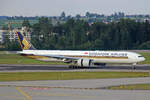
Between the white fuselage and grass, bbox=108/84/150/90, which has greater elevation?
the white fuselage

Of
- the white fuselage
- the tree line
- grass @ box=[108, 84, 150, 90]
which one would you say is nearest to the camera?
grass @ box=[108, 84, 150, 90]

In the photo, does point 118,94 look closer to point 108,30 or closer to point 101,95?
point 101,95

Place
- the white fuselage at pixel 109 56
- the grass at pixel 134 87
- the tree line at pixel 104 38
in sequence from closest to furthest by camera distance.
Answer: the grass at pixel 134 87 < the white fuselage at pixel 109 56 < the tree line at pixel 104 38

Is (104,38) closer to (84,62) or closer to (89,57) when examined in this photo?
(89,57)

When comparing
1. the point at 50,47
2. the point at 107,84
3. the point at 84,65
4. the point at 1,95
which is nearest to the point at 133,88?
the point at 107,84

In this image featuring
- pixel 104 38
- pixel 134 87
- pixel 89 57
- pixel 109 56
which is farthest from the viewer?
pixel 104 38

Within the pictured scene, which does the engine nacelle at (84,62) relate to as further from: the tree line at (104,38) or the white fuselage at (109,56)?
the tree line at (104,38)

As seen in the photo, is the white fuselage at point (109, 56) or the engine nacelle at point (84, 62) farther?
the engine nacelle at point (84, 62)

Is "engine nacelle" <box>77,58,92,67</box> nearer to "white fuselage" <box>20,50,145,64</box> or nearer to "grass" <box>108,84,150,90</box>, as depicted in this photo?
"white fuselage" <box>20,50,145,64</box>

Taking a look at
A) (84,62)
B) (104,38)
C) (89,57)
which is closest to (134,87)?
(84,62)

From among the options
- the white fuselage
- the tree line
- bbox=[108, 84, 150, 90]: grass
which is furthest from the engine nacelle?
the tree line

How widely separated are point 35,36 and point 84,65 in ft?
406

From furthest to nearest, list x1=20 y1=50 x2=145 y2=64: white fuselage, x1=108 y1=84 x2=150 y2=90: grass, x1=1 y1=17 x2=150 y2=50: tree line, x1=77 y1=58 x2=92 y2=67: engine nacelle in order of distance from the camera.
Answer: x1=1 y1=17 x2=150 y2=50: tree line < x1=77 y1=58 x2=92 y2=67: engine nacelle < x1=20 y1=50 x2=145 y2=64: white fuselage < x1=108 y1=84 x2=150 y2=90: grass

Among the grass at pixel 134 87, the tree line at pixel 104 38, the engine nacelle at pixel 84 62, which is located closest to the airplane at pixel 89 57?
the engine nacelle at pixel 84 62
